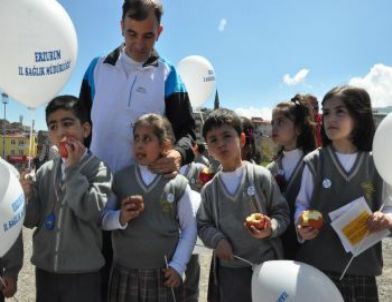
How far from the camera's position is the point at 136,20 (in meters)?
2.08

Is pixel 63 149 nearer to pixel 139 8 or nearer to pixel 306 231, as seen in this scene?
pixel 139 8

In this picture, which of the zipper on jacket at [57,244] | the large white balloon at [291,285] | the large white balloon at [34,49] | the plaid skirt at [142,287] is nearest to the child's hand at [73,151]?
the zipper on jacket at [57,244]

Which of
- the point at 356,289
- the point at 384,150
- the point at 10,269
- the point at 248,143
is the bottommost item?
the point at 356,289

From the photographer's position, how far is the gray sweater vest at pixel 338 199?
2.09 metres

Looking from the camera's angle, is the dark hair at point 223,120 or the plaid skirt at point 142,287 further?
the dark hair at point 223,120

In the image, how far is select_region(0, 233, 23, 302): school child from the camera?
6.89 feet

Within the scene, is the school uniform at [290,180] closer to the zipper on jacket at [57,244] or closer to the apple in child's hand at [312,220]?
the apple in child's hand at [312,220]

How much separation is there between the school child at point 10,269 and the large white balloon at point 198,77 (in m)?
5.53

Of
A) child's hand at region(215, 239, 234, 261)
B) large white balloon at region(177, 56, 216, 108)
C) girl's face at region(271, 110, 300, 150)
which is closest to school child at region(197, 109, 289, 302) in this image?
child's hand at region(215, 239, 234, 261)

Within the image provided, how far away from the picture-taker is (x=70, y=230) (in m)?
2.04

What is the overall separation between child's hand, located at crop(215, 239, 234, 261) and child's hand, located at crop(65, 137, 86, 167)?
836 mm

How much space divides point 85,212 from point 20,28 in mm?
1065

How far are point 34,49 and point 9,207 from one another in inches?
36.0

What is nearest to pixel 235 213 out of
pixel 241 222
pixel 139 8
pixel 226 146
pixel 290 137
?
pixel 241 222
